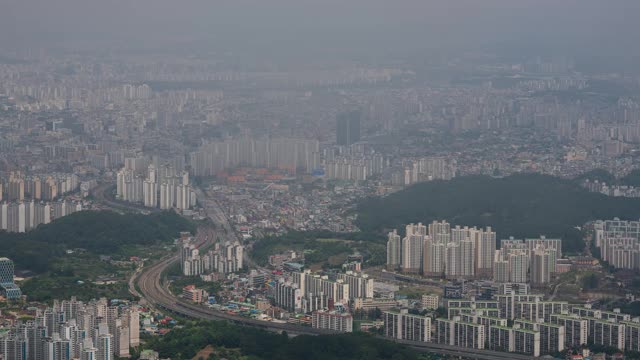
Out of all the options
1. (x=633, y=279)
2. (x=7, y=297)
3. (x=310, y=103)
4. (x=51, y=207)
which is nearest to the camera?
(x=7, y=297)

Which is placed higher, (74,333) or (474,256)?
(474,256)

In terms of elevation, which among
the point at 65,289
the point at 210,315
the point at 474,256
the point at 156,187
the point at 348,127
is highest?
the point at 348,127

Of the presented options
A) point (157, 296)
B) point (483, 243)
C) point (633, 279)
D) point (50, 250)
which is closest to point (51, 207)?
point (50, 250)

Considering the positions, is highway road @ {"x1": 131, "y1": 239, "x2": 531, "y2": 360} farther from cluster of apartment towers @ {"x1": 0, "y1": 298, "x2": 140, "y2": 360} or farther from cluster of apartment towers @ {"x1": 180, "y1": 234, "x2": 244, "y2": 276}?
cluster of apartment towers @ {"x1": 0, "y1": 298, "x2": 140, "y2": 360}

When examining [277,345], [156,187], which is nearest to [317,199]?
[156,187]

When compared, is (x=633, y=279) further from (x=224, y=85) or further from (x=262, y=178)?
(x=224, y=85)

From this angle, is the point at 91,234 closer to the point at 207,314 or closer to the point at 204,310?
the point at 204,310

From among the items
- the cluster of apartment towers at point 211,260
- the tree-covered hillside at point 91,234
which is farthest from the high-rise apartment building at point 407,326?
the tree-covered hillside at point 91,234
